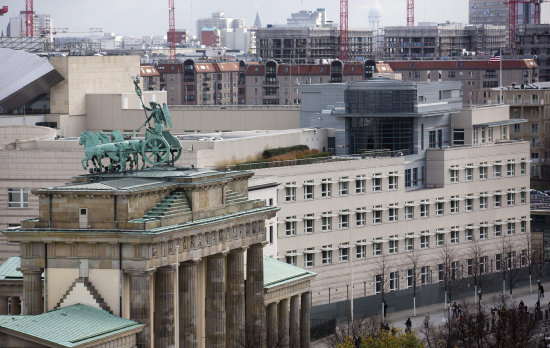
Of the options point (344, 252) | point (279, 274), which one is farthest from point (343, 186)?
point (279, 274)

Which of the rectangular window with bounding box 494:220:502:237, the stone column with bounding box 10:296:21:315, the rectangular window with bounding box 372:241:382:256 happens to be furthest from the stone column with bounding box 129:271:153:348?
the rectangular window with bounding box 494:220:502:237

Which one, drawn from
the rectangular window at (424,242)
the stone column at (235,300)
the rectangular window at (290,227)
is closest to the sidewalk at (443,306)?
the rectangular window at (424,242)

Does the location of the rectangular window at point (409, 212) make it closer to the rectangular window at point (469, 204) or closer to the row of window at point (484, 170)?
the row of window at point (484, 170)

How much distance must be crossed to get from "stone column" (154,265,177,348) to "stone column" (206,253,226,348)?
5628mm

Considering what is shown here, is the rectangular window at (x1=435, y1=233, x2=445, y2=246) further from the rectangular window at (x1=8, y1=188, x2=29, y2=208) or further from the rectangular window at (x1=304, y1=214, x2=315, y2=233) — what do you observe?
the rectangular window at (x1=8, y1=188, x2=29, y2=208)

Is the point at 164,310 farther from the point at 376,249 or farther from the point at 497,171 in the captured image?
the point at 497,171

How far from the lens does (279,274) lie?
395 feet

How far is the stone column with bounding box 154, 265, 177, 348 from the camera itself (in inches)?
3917

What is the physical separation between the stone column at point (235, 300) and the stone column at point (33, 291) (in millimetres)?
13741

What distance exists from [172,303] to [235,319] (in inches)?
412

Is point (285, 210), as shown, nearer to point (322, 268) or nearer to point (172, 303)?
point (322, 268)

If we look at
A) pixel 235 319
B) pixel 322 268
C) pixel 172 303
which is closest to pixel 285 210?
pixel 322 268

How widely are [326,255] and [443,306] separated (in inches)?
439

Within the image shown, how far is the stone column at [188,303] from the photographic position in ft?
335
